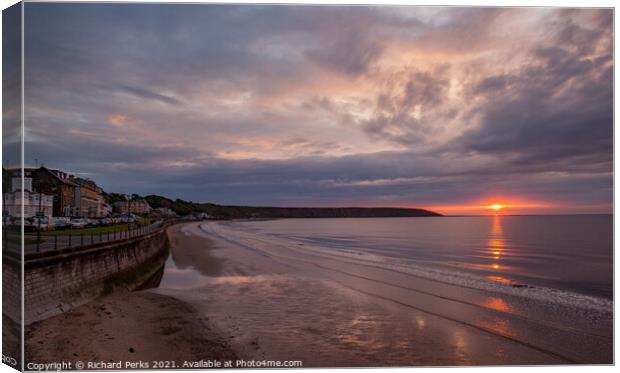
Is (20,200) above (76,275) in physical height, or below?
above

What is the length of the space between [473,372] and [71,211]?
1264cm

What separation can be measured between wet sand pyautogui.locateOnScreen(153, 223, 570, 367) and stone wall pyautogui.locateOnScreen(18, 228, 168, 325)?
171 cm

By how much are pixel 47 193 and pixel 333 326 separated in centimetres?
782

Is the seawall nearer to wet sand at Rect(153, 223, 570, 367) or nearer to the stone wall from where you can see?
the stone wall

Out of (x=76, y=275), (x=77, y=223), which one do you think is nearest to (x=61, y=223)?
(x=76, y=275)

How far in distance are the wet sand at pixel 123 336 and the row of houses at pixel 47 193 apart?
8.84 feet

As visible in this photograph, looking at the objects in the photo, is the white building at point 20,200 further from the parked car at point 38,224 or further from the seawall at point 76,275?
the seawall at point 76,275

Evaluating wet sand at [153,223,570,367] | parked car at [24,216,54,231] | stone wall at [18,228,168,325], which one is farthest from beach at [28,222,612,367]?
parked car at [24,216,54,231]

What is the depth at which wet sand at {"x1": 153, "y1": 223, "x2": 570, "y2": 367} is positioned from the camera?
899 centimetres

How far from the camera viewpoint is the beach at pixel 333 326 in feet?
29.4

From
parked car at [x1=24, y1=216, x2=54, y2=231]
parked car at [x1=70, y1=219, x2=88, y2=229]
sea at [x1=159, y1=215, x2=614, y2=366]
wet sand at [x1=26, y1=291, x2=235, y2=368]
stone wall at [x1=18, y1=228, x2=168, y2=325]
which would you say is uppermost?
parked car at [x1=24, y1=216, x2=54, y2=231]

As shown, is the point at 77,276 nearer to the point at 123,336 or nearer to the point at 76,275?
the point at 76,275

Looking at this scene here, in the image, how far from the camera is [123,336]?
32.5 feet

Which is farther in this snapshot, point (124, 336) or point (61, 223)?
point (61, 223)
